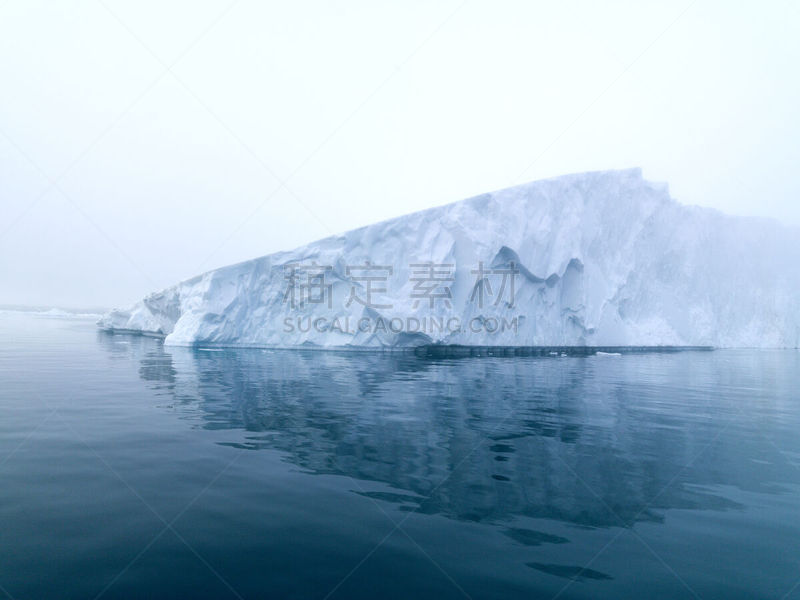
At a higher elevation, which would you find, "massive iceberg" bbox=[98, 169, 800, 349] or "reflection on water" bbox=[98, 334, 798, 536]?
"massive iceberg" bbox=[98, 169, 800, 349]

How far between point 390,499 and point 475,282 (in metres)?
21.5

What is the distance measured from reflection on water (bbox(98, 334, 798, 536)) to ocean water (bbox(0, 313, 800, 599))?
4 centimetres

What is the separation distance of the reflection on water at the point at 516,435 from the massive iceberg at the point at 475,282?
9821mm

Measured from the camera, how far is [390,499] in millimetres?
5047

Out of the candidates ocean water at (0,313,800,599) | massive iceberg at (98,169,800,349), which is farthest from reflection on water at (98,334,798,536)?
massive iceberg at (98,169,800,349)

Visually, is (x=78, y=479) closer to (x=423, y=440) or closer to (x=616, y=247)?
(x=423, y=440)

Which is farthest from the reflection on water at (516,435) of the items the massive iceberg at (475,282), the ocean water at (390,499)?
the massive iceberg at (475,282)

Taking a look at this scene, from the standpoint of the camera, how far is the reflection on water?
17.0ft

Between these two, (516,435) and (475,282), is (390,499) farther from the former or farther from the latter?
(475,282)

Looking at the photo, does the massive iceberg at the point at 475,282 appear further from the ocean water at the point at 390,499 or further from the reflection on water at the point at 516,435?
the ocean water at the point at 390,499

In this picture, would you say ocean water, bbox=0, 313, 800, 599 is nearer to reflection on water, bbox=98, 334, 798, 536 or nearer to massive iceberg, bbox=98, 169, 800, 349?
reflection on water, bbox=98, 334, 798, 536

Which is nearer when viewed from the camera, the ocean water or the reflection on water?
the ocean water

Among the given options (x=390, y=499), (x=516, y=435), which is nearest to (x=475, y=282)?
(x=516, y=435)

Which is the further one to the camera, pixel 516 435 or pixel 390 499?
pixel 516 435
